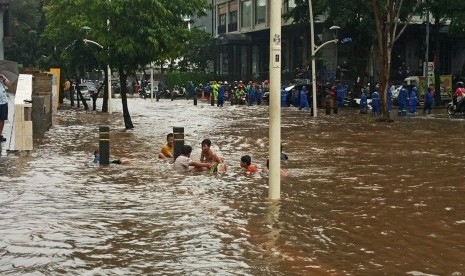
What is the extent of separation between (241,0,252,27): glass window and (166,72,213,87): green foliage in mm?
9207

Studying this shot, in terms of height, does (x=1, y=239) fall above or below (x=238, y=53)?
below

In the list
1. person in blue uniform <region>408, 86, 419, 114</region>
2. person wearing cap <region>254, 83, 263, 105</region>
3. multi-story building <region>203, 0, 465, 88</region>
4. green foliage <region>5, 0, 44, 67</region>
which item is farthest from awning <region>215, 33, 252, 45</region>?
person in blue uniform <region>408, 86, 419, 114</region>

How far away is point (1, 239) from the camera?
31.0ft

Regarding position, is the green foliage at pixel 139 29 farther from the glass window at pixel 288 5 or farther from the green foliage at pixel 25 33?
the glass window at pixel 288 5

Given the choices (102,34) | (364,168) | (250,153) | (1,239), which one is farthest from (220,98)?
(1,239)

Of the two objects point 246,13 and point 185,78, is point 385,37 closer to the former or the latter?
point 246,13

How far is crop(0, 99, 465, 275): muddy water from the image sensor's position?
8.35m

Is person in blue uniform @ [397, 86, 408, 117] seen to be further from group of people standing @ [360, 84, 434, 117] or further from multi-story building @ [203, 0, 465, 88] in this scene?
multi-story building @ [203, 0, 465, 88]

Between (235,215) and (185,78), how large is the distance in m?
73.5

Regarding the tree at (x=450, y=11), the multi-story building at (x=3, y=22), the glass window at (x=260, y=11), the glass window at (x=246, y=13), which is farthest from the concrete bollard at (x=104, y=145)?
the glass window at (x=246, y=13)

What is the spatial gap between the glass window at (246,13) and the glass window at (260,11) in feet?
4.68

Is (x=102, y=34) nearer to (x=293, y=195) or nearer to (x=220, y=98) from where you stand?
(x=293, y=195)

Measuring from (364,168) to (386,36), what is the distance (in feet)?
59.2

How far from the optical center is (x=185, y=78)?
8425 cm
